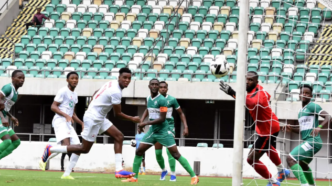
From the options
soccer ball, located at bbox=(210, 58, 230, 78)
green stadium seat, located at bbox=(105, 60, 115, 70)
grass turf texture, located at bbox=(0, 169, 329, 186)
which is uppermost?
green stadium seat, located at bbox=(105, 60, 115, 70)

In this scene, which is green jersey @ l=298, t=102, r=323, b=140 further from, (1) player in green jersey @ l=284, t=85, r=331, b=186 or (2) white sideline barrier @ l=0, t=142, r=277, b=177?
(2) white sideline barrier @ l=0, t=142, r=277, b=177

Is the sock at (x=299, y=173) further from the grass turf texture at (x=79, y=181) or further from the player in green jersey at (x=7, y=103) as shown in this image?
the player in green jersey at (x=7, y=103)

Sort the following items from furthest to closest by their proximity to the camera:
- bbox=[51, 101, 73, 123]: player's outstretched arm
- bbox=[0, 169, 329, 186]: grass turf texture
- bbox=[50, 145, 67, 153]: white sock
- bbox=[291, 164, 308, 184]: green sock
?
bbox=[51, 101, 73, 123]: player's outstretched arm < bbox=[50, 145, 67, 153]: white sock < bbox=[291, 164, 308, 184]: green sock < bbox=[0, 169, 329, 186]: grass turf texture

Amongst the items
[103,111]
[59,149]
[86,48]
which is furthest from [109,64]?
[103,111]

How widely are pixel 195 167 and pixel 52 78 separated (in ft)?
22.9

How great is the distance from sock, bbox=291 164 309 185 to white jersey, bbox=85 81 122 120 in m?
3.03

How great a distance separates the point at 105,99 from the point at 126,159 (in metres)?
11.6

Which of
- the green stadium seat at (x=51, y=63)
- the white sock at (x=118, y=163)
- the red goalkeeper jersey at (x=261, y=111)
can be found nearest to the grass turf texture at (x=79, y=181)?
the white sock at (x=118, y=163)

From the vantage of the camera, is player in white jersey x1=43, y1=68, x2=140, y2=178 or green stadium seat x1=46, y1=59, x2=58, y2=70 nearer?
player in white jersey x1=43, y1=68, x2=140, y2=178

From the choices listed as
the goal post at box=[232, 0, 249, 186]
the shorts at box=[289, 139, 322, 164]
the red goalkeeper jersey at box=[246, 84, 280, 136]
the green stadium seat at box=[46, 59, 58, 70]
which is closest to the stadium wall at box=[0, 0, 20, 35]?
the green stadium seat at box=[46, 59, 58, 70]

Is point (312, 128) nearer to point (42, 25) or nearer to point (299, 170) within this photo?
point (299, 170)

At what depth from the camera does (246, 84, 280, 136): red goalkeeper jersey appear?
9.73m

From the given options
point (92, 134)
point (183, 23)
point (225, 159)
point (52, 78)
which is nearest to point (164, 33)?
point (183, 23)

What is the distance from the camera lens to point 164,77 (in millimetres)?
23312
